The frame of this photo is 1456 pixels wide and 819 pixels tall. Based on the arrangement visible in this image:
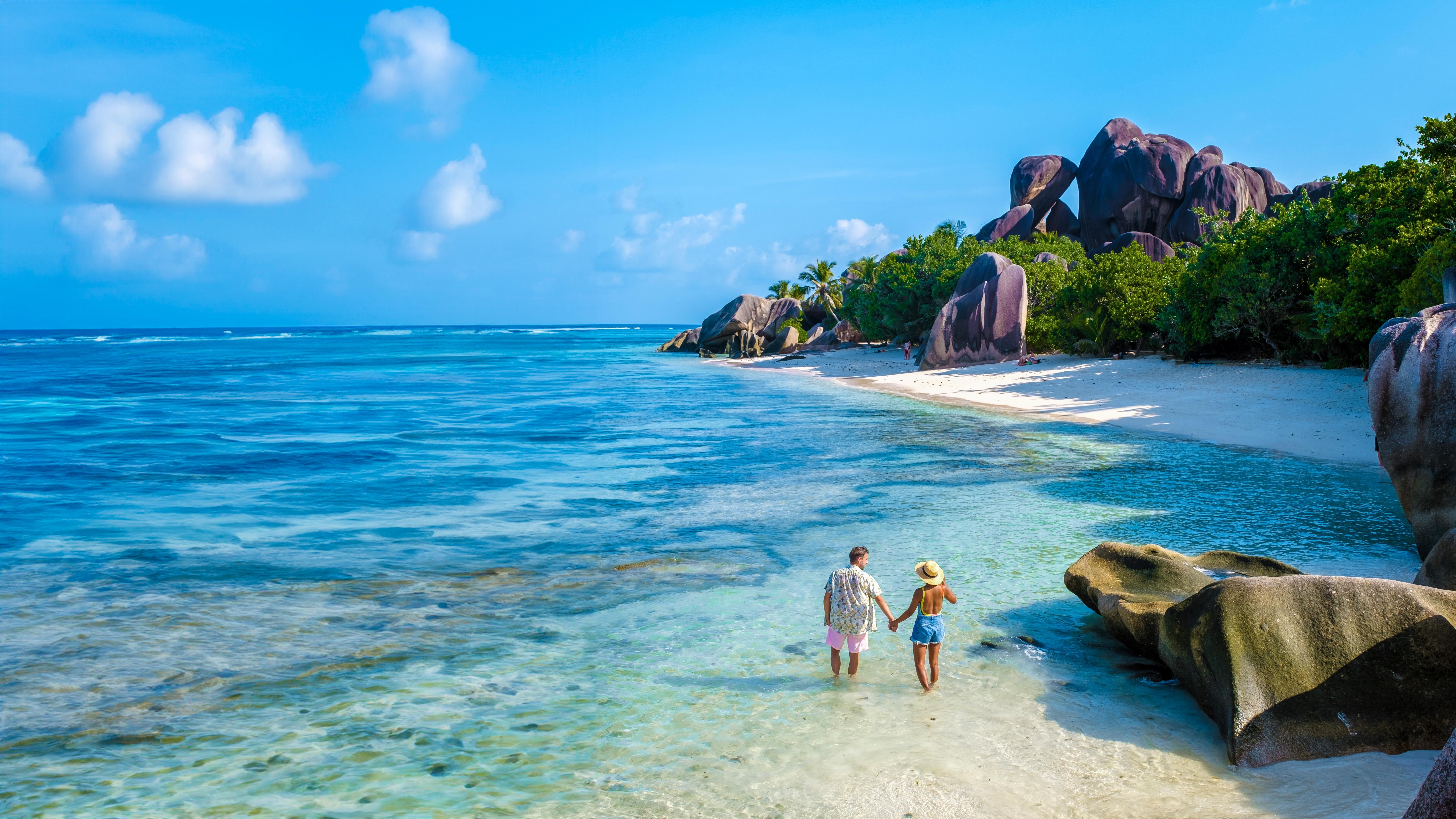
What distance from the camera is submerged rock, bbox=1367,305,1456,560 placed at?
31.9 feet

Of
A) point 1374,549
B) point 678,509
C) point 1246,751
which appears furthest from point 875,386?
point 1246,751

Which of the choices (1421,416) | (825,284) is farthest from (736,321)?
(1421,416)

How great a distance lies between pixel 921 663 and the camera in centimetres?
755

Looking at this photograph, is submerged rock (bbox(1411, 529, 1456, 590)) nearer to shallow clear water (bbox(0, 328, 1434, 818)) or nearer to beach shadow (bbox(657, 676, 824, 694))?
shallow clear water (bbox(0, 328, 1434, 818))

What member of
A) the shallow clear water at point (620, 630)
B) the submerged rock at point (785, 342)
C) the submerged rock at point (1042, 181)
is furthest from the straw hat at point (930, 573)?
the submerged rock at point (1042, 181)

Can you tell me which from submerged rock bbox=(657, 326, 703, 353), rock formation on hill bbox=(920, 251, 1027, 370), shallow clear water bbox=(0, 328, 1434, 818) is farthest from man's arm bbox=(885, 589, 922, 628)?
submerged rock bbox=(657, 326, 703, 353)

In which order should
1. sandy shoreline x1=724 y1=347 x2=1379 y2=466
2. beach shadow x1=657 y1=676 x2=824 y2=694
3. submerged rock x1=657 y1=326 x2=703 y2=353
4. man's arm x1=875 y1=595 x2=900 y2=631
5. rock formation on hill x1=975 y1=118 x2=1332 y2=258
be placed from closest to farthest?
1. man's arm x1=875 y1=595 x2=900 y2=631
2. beach shadow x1=657 y1=676 x2=824 y2=694
3. sandy shoreline x1=724 y1=347 x2=1379 y2=466
4. rock formation on hill x1=975 y1=118 x2=1332 y2=258
5. submerged rock x1=657 y1=326 x2=703 y2=353

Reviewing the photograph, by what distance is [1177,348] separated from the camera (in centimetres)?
3070

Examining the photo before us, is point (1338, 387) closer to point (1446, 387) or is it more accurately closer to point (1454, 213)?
point (1454, 213)

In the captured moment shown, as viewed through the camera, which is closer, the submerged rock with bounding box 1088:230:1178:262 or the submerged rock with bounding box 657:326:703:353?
the submerged rock with bounding box 1088:230:1178:262

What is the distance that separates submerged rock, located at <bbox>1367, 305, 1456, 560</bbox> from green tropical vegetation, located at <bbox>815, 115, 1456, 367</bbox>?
936 cm

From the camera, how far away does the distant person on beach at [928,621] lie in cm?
704

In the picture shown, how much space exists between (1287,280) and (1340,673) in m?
23.8

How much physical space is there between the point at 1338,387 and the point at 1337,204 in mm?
5694
